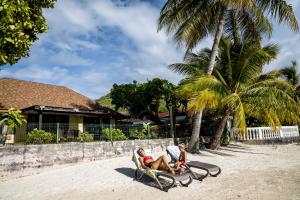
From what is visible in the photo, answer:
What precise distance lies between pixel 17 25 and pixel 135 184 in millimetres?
5483

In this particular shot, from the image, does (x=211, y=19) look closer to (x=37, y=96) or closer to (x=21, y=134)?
(x=21, y=134)

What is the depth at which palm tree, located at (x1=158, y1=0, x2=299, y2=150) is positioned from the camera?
13531mm

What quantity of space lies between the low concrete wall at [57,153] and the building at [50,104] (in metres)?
3.72

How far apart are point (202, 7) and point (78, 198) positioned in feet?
37.7

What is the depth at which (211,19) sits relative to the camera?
50.7ft

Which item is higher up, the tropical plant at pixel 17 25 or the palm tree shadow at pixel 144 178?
the tropical plant at pixel 17 25

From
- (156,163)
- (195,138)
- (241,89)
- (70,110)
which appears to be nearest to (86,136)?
(195,138)

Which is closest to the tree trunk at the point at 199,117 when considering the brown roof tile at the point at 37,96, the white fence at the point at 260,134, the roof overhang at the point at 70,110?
the white fence at the point at 260,134

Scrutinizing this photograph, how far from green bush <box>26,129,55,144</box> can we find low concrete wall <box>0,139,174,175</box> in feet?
2.01

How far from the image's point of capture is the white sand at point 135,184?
6.80 meters

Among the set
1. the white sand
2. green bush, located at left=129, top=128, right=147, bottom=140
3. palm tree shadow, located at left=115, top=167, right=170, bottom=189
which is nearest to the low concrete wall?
the white sand

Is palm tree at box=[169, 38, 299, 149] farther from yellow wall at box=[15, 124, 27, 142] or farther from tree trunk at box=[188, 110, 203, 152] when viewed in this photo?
yellow wall at box=[15, 124, 27, 142]

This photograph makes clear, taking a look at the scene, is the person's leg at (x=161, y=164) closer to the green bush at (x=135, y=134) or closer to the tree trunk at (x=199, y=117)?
the tree trunk at (x=199, y=117)

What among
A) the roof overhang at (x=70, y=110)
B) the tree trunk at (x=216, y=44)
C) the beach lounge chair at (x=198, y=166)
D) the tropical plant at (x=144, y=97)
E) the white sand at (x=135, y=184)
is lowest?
the white sand at (x=135, y=184)
